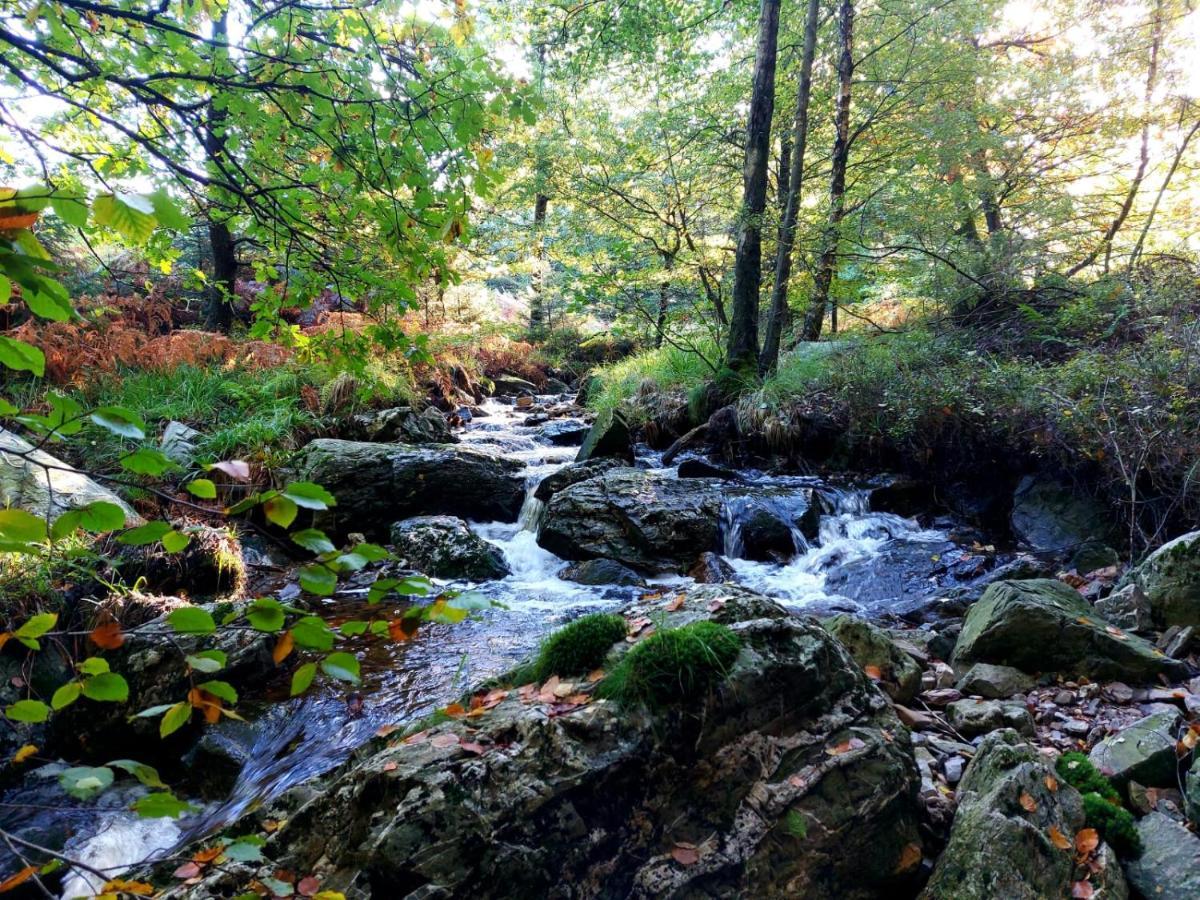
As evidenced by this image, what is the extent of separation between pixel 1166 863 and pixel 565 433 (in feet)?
36.4

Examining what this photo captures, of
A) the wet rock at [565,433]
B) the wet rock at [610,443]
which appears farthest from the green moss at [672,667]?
the wet rock at [565,433]

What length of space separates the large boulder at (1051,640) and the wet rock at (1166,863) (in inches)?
60.8

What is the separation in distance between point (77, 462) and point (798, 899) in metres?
8.72

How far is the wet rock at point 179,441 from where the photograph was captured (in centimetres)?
783

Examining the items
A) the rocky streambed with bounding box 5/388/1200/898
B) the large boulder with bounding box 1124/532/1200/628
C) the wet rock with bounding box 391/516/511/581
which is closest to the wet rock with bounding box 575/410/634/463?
the wet rock with bounding box 391/516/511/581

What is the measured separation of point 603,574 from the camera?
7.00m

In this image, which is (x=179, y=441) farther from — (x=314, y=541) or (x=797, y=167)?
(x=797, y=167)

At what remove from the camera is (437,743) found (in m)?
2.39

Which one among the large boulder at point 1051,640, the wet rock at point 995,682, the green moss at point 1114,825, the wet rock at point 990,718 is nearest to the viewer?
the green moss at point 1114,825

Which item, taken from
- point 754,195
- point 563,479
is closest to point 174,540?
point 563,479

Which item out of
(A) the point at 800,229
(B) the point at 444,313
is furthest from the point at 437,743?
(B) the point at 444,313

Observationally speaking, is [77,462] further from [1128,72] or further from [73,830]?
[1128,72]

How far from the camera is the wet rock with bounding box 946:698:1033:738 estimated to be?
338 cm

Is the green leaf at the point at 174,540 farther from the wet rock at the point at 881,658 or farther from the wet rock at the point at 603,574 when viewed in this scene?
the wet rock at the point at 603,574
